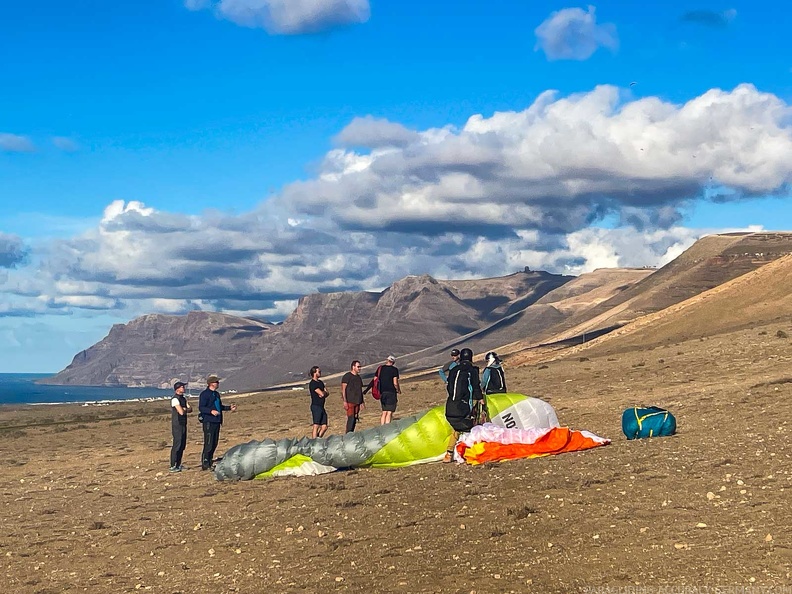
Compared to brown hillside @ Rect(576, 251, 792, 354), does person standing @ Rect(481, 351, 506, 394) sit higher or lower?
lower

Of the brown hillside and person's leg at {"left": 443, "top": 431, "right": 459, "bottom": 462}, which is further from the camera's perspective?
the brown hillside

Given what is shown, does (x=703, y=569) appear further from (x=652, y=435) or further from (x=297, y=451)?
(x=297, y=451)

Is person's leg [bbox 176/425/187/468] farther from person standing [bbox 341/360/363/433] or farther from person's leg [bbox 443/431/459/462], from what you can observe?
person's leg [bbox 443/431/459/462]

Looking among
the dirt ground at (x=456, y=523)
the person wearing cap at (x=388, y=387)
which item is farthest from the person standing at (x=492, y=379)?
the person wearing cap at (x=388, y=387)

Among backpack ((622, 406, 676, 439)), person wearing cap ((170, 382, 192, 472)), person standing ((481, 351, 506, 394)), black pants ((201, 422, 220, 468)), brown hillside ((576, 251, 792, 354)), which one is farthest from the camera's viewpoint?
brown hillside ((576, 251, 792, 354))

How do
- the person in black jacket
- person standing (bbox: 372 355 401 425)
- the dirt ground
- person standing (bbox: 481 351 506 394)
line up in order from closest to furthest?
the dirt ground, the person in black jacket, person standing (bbox: 481 351 506 394), person standing (bbox: 372 355 401 425)

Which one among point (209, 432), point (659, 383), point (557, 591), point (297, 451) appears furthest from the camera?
point (659, 383)

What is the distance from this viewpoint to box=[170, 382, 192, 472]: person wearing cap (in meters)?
20.7

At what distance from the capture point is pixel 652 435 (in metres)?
18.3

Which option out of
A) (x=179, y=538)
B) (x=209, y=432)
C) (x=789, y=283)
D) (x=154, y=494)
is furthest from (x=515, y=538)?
(x=789, y=283)

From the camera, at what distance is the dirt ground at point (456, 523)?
10.0 meters

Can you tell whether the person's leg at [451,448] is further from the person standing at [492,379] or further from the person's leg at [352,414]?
the person's leg at [352,414]

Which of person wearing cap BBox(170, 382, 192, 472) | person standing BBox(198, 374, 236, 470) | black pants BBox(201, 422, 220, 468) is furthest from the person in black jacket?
black pants BBox(201, 422, 220, 468)

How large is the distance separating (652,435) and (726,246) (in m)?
158
